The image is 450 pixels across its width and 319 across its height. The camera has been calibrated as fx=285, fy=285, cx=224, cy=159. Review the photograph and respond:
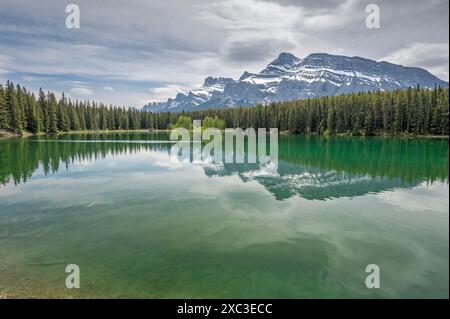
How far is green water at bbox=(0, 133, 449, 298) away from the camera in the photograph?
10.8 meters

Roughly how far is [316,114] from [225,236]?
134 metres

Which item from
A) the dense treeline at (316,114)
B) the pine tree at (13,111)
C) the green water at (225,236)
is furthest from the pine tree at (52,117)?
the green water at (225,236)

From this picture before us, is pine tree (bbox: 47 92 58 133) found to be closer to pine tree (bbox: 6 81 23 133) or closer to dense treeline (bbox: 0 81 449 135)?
dense treeline (bbox: 0 81 449 135)

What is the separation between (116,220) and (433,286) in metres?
16.7

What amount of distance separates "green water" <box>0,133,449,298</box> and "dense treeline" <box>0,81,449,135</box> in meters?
65.9

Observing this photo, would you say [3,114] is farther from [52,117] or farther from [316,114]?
[316,114]

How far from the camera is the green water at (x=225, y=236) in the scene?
10.8 m

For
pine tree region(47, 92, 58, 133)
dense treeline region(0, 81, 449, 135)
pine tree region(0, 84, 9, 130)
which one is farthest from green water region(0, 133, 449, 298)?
pine tree region(47, 92, 58, 133)

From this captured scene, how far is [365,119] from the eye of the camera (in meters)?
114

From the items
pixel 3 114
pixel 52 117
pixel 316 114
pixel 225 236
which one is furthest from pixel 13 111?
pixel 316 114

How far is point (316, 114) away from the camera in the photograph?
139 m

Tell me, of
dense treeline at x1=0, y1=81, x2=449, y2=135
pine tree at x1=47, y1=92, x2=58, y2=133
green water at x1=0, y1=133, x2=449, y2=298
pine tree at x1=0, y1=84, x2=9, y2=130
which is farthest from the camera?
pine tree at x1=47, y1=92, x2=58, y2=133
